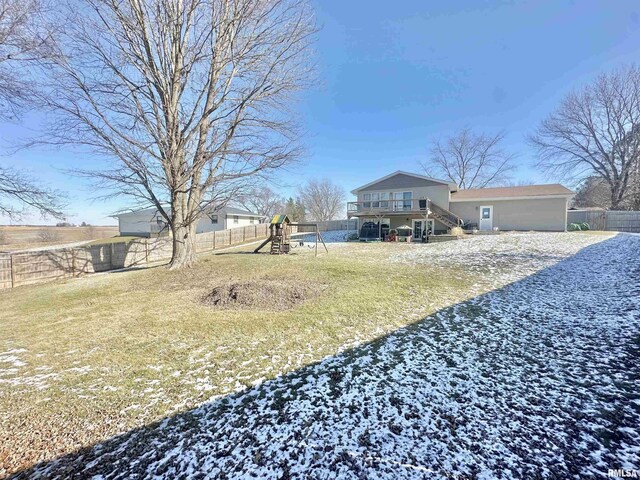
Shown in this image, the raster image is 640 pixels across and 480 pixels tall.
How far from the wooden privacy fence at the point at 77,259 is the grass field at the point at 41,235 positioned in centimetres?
2119

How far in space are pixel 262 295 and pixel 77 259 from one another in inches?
472

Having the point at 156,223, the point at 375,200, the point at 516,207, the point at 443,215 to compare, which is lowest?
the point at 443,215

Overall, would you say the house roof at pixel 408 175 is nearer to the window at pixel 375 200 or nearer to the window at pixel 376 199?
the window at pixel 376 199

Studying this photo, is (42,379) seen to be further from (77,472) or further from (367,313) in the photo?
(367,313)

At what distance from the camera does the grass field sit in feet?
93.7

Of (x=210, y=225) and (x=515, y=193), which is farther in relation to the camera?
(x=210, y=225)

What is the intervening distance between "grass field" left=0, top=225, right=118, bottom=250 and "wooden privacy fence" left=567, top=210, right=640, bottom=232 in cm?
5414

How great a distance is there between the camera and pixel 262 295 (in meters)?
7.07

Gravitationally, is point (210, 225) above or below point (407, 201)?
below

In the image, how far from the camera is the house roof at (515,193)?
19.3 metres

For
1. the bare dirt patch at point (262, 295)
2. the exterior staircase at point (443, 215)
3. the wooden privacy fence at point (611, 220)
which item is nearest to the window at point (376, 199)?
the exterior staircase at point (443, 215)

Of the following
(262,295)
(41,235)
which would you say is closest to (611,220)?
(262,295)

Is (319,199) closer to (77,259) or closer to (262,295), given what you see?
(77,259)

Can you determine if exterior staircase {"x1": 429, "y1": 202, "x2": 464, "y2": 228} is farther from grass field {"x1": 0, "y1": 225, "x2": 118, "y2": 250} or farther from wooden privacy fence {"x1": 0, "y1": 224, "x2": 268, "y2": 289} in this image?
grass field {"x1": 0, "y1": 225, "x2": 118, "y2": 250}
